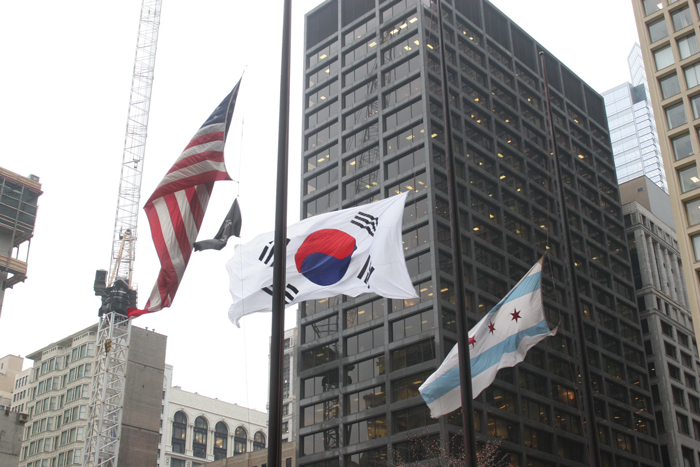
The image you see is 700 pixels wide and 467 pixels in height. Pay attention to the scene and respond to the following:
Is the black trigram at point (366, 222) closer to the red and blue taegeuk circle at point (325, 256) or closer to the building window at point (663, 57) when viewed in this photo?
the red and blue taegeuk circle at point (325, 256)

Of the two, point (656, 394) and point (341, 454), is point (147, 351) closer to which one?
point (341, 454)

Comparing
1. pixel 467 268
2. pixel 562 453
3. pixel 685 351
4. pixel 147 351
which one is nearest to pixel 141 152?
pixel 147 351

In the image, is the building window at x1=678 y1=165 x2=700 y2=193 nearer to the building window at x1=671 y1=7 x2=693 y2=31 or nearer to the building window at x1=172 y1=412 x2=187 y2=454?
the building window at x1=671 y1=7 x2=693 y2=31

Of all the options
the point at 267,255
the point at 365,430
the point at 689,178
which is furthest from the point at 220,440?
the point at 267,255

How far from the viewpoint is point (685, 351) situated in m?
121

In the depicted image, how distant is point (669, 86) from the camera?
185ft

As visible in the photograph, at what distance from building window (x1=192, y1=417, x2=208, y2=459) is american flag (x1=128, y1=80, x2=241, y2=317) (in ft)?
531

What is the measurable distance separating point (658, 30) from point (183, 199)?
49860 millimetres

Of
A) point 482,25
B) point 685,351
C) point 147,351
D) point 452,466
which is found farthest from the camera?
point 147,351

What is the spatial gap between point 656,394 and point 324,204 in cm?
5993

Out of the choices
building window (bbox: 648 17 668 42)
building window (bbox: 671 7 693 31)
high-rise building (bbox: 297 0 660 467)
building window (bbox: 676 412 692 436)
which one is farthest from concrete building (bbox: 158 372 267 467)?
building window (bbox: 671 7 693 31)

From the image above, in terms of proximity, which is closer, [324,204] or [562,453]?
[562,453]

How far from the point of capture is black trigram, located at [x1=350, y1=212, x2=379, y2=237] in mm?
22753

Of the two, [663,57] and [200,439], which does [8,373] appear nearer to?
[200,439]
